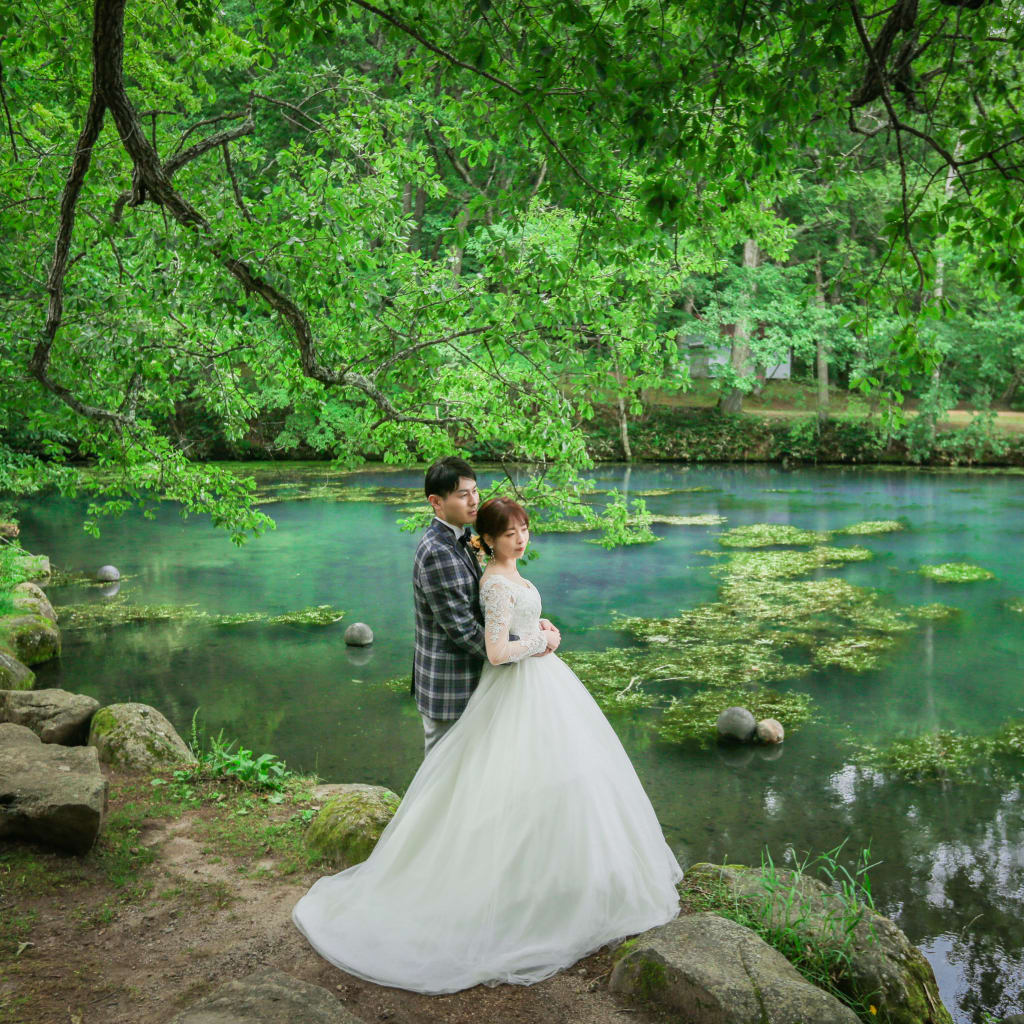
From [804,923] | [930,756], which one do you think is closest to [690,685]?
[930,756]

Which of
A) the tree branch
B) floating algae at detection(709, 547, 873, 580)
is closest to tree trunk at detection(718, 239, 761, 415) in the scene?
floating algae at detection(709, 547, 873, 580)

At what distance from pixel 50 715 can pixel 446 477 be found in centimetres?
459

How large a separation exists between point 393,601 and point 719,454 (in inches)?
796

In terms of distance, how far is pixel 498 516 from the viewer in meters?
3.85

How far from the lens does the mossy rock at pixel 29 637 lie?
1038 cm

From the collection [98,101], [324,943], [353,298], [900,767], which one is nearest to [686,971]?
[324,943]

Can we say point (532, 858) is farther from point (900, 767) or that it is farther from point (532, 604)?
point (900, 767)

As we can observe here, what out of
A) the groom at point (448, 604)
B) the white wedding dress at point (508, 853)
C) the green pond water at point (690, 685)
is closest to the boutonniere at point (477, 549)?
the groom at point (448, 604)

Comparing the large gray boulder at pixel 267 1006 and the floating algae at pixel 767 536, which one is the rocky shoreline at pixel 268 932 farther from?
the floating algae at pixel 767 536

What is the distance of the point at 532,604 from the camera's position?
3842 mm

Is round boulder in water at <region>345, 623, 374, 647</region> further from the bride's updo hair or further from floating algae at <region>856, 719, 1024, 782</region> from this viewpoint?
the bride's updo hair

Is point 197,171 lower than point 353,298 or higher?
higher

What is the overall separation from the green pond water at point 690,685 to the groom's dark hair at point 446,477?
11.4ft

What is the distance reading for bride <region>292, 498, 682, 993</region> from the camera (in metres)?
3.53
